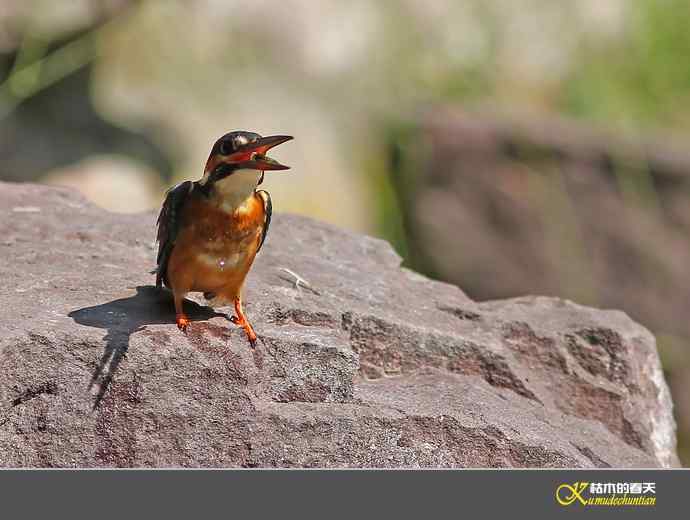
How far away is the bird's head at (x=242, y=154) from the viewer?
5.27 metres

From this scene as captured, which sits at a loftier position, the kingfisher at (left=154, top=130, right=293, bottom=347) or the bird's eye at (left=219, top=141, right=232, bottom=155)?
the bird's eye at (left=219, top=141, right=232, bottom=155)

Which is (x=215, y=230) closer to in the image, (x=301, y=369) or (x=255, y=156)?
(x=255, y=156)

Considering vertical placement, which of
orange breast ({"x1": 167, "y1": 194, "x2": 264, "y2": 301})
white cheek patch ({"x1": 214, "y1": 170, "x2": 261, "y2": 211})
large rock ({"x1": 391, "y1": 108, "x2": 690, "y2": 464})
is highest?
white cheek patch ({"x1": 214, "y1": 170, "x2": 261, "y2": 211})

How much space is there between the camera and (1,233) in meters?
6.75

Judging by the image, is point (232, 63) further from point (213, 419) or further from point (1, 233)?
point (213, 419)

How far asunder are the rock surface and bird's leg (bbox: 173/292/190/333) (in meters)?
0.06

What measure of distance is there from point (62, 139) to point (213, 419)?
749cm

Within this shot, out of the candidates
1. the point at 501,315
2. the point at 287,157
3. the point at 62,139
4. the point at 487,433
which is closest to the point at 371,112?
the point at 287,157

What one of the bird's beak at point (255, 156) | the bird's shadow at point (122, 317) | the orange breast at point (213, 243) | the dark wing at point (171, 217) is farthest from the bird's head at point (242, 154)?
the bird's shadow at point (122, 317)

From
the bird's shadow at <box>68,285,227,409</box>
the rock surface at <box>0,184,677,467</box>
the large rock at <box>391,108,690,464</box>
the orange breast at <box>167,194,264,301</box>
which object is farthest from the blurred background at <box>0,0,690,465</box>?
the orange breast at <box>167,194,264,301</box>

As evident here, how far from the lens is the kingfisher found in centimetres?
554

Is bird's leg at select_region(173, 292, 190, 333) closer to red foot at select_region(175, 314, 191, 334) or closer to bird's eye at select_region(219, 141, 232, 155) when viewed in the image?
red foot at select_region(175, 314, 191, 334)
